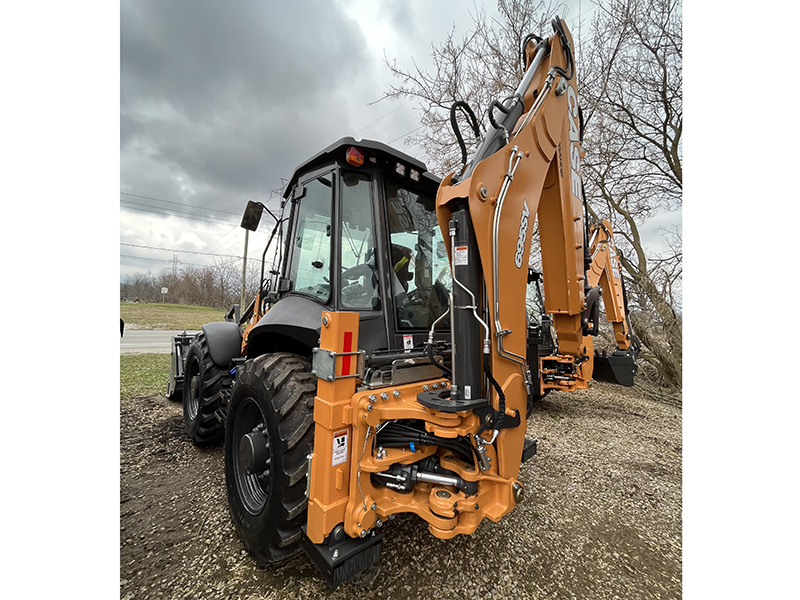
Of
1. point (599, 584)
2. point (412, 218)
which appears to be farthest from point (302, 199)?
point (599, 584)

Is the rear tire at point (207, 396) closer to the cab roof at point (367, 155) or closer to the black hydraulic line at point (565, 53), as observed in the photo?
the cab roof at point (367, 155)

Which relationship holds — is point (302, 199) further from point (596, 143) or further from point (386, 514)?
point (596, 143)

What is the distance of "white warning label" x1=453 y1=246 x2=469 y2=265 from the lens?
69.1 inches

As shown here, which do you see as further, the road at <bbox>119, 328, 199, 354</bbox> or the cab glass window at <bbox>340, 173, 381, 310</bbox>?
the road at <bbox>119, 328, 199, 354</bbox>

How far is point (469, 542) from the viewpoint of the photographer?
7.75ft

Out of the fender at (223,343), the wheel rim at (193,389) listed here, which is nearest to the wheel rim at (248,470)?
the fender at (223,343)

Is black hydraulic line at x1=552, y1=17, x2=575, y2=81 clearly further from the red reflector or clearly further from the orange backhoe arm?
the orange backhoe arm

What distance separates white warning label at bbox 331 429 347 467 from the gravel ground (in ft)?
2.57

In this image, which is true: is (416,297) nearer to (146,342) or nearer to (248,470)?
(248,470)

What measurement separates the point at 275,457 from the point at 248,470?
34cm

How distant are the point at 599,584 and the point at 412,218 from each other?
253 cm

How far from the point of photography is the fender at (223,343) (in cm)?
354

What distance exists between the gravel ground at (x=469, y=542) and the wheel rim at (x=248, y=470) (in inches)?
12.0

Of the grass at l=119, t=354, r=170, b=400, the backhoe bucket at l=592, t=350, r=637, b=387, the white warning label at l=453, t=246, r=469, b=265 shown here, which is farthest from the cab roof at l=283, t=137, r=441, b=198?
the grass at l=119, t=354, r=170, b=400
